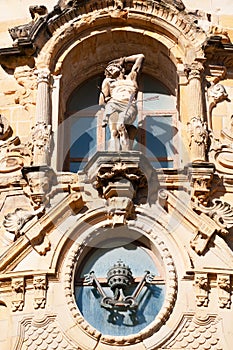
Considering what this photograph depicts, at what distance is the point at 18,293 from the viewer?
12.1m

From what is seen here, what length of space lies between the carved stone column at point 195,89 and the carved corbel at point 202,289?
2.06 m

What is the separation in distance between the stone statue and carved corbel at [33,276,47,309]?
1.69 metres

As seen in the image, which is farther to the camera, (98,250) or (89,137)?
(89,137)

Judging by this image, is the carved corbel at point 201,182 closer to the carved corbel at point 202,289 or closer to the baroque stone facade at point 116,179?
the baroque stone facade at point 116,179

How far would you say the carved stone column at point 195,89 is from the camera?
43.6 feet

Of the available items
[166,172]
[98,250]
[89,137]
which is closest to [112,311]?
[98,250]

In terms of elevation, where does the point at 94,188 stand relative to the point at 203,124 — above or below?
below

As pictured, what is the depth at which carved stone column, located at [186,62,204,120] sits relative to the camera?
1329 centimetres

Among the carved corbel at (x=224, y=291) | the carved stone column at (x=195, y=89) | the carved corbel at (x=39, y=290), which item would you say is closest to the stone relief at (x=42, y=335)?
the carved corbel at (x=39, y=290)

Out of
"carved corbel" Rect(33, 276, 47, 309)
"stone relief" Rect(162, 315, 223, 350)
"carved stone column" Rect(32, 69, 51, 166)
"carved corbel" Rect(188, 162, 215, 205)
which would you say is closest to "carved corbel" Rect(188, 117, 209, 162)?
"carved corbel" Rect(188, 162, 215, 205)

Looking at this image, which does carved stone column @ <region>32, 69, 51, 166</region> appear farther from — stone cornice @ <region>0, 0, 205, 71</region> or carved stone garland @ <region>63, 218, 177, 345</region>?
carved stone garland @ <region>63, 218, 177, 345</region>

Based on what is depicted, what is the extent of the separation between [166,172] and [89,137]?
55.2 inches

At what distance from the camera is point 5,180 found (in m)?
13.0

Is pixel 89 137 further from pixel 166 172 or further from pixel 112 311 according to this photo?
pixel 112 311
